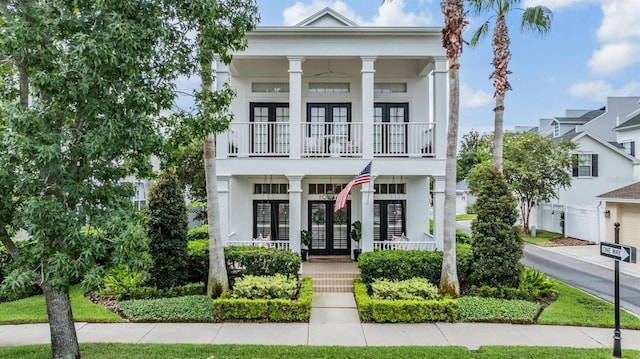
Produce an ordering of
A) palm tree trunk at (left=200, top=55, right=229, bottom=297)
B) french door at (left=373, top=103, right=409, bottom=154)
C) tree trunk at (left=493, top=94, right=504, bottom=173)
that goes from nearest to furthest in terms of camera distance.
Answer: palm tree trunk at (left=200, top=55, right=229, bottom=297) → tree trunk at (left=493, top=94, right=504, bottom=173) → french door at (left=373, top=103, right=409, bottom=154)

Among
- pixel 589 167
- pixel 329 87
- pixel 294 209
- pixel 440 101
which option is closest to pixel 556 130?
pixel 589 167

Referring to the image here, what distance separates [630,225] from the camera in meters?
17.3

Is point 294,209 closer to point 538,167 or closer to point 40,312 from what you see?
point 40,312

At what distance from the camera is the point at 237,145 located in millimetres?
12633

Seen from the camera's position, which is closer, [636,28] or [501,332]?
[501,332]

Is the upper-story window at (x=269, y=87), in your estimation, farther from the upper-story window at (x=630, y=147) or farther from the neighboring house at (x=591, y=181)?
Answer: the upper-story window at (x=630, y=147)

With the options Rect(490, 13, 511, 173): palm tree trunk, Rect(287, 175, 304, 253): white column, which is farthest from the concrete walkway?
Rect(490, 13, 511, 173): palm tree trunk

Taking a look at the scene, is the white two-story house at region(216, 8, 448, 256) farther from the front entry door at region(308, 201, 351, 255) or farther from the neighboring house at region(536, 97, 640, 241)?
the neighboring house at region(536, 97, 640, 241)

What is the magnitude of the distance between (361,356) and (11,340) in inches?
289

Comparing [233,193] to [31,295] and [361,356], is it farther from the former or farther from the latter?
[361,356]

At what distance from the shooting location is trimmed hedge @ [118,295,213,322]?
344 inches

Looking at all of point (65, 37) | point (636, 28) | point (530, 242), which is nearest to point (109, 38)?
point (65, 37)

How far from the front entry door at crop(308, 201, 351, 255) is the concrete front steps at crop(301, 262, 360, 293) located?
6.10ft

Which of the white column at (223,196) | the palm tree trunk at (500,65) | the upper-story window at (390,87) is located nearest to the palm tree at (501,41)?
the palm tree trunk at (500,65)
